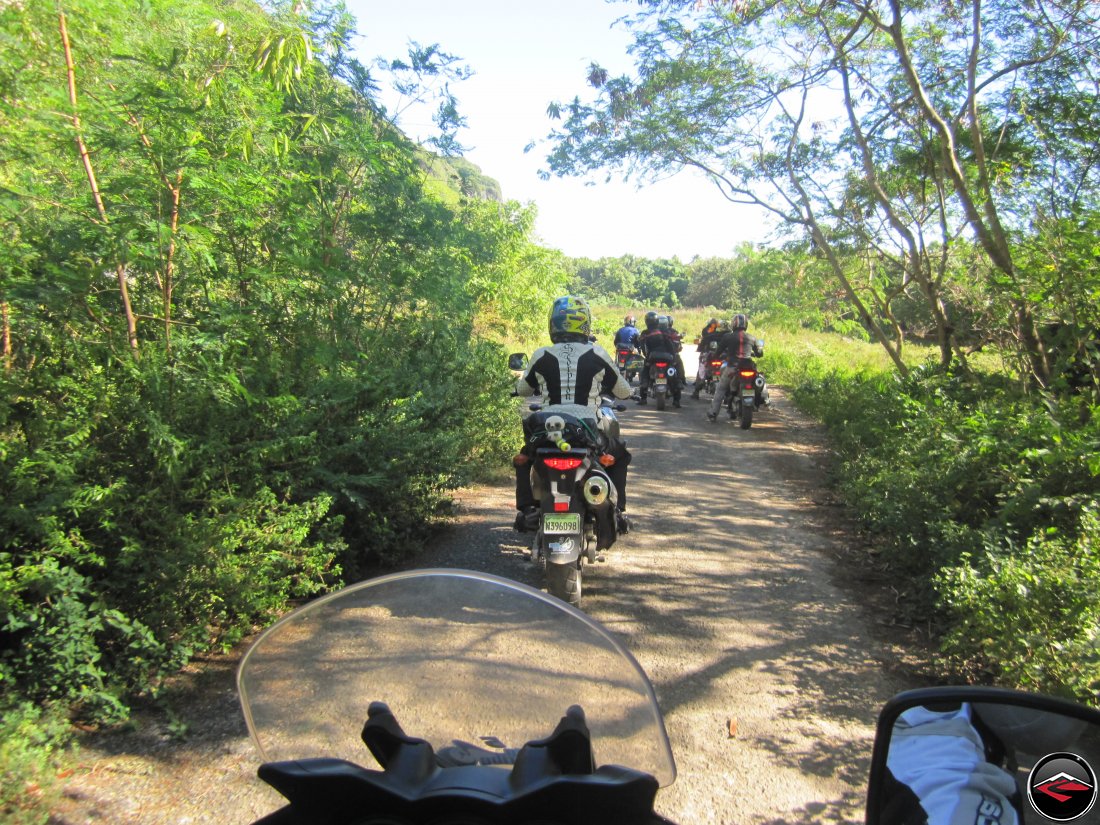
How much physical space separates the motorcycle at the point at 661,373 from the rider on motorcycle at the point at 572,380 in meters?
8.57

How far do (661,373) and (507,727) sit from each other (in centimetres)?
1327

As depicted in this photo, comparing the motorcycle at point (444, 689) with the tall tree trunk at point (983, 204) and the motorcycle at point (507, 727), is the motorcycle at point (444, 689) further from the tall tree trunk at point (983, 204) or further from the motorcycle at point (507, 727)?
the tall tree trunk at point (983, 204)

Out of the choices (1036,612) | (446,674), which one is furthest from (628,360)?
(446,674)

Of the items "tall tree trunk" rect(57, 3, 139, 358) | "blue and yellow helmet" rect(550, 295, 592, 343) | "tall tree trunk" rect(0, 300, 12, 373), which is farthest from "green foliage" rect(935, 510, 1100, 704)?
"tall tree trunk" rect(0, 300, 12, 373)

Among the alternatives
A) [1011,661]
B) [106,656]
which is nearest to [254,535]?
[106,656]

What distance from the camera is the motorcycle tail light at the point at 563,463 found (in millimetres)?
4984

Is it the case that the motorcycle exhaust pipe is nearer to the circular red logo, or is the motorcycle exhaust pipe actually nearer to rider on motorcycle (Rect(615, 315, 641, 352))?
the circular red logo

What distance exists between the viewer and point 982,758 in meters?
1.52

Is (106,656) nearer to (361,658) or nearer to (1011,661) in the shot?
(361,658)

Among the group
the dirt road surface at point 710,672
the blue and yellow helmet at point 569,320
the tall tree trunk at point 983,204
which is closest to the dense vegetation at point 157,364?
the dirt road surface at point 710,672

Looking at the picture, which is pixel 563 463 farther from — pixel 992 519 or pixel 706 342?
pixel 706 342

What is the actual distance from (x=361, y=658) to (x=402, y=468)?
3837 mm

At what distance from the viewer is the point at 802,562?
20.2ft

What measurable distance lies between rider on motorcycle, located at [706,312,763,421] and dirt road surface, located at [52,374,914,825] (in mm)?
4440
